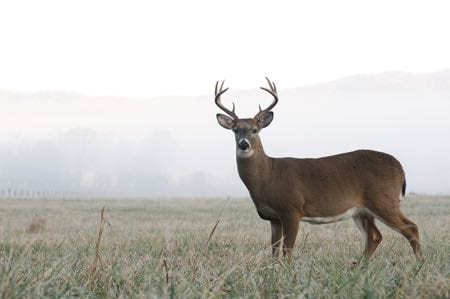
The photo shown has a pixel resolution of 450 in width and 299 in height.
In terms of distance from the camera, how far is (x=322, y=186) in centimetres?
927

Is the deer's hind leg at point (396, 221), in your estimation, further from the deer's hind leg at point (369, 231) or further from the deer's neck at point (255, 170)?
the deer's neck at point (255, 170)

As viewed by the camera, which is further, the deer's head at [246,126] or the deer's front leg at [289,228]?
the deer's head at [246,126]

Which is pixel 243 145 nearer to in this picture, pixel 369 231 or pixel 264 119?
pixel 264 119

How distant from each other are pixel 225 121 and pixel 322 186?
74.6 inches

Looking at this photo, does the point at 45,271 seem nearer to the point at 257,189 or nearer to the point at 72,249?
the point at 72,249

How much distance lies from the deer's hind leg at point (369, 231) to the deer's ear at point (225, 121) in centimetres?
240

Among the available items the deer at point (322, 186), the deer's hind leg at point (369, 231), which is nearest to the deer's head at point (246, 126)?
the deer at point (322, 186)

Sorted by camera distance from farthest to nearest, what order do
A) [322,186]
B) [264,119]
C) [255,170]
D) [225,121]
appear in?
1. [225,121]
2. [264,119]
3. [255,170]
4. [322,186]

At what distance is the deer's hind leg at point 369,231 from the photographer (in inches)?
371

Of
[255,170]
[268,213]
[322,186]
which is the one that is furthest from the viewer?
[255,170]

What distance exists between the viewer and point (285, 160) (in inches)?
381

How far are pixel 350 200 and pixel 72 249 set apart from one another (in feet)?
13.1

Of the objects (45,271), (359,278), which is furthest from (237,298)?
(45,271)

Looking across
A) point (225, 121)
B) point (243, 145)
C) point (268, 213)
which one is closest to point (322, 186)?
point (268, 213)
